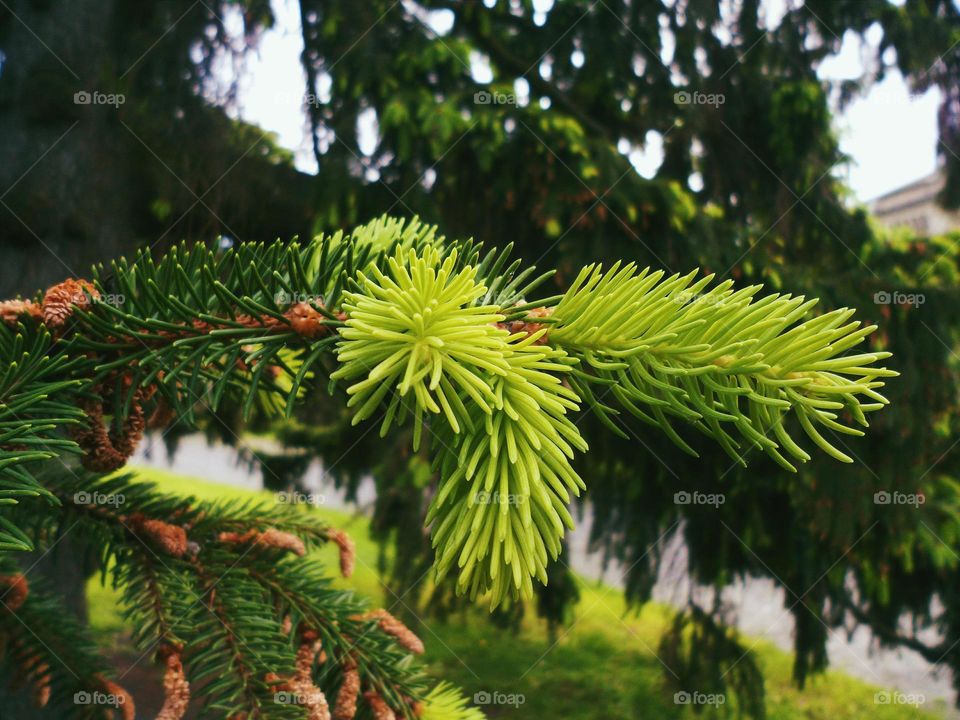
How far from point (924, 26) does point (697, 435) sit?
1894 millimetres

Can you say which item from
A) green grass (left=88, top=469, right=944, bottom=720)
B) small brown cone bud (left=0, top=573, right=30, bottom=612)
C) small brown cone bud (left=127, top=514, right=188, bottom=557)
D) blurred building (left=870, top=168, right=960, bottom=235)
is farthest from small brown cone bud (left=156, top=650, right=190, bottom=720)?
blurred building (left=870, top=168, right=960, bottom=235)

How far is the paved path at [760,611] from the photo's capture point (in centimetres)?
276

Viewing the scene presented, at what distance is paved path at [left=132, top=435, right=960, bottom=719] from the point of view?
2758 millimetres

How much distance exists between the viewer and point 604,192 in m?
2.02

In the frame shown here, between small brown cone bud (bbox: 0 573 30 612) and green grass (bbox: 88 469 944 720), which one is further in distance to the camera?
green grass (bbox: 88 469 944 720)

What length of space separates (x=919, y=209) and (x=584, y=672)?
3815mm

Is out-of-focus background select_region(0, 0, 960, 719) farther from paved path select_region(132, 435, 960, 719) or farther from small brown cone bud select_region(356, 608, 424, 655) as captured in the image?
small brown cone bud select_region(356, 608, 424, 655)

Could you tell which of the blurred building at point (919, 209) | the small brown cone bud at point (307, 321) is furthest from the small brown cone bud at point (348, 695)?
the blurred building at point (919, 209)

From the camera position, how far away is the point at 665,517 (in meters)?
2.47

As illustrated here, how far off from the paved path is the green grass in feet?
0.65

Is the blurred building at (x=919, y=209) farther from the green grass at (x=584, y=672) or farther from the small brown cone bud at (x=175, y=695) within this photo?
the small brown cone bud at (x=175, y=695)

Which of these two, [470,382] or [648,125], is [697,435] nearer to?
[648,125]

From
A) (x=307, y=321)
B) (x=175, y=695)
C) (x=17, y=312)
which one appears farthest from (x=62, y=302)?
(x=175, y=695)

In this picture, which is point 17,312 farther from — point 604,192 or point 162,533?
point 604,192
